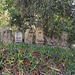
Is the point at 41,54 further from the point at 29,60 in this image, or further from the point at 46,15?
the point at 46,15

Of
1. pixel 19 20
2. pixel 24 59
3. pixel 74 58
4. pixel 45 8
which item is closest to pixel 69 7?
pixel 45 8

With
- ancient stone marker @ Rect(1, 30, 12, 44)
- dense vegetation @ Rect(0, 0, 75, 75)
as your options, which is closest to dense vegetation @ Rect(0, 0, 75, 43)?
dense vegetation @ Rect(0, 0, 75, 75)

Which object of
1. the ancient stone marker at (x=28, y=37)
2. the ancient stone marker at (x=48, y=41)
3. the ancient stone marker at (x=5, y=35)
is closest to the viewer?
the ancient stone marker at (x=5, y=35)

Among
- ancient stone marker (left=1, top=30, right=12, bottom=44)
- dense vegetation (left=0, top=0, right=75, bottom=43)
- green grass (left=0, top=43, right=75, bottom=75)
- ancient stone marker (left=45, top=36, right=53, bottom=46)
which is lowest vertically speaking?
green grass (left=0, top=43, right=75, bottom=75)

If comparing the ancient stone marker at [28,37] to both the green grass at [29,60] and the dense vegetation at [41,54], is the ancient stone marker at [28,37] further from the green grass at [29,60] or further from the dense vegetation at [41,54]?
the green grass at [29,60]

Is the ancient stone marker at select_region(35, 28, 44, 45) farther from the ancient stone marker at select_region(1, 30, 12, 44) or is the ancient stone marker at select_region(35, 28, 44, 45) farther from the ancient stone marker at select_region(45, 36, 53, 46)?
the ancient stone marker at select_region(1, 30, 12, 44)

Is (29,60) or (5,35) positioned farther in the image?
(5,35)

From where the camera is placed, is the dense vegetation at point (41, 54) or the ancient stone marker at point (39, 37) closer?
the dense vegetation at point (41, 54)

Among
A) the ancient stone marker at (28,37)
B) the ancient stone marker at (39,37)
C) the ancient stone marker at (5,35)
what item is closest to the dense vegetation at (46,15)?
the ancient stone marker at (39,37)

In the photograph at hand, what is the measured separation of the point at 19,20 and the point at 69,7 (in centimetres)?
267

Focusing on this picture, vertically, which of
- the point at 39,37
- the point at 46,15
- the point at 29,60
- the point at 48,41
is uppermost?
the point at 46,15

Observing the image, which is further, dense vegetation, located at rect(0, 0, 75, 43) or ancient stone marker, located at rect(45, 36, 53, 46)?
ancient stone marker, located at rect(45, 36, 53, 46)

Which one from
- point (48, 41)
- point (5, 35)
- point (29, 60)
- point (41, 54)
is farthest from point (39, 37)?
point (29, 60)

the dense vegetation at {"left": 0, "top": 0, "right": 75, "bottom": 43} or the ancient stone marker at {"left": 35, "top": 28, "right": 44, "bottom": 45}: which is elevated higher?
the dense vegetation at {"left": 0, "top": 0, "right": 75, "bottom": 43}
